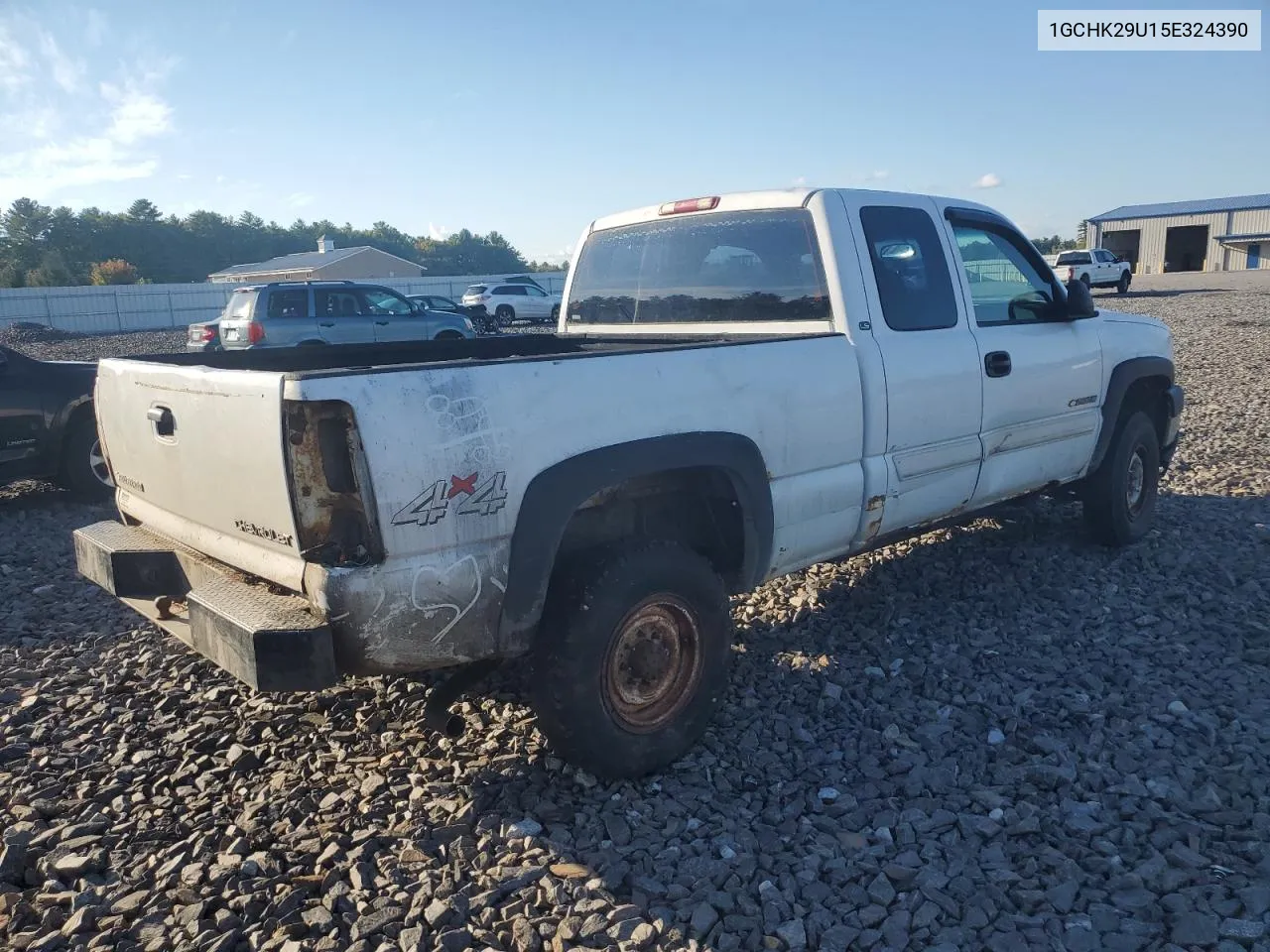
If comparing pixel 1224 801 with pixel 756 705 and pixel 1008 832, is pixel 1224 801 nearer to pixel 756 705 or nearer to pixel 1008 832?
pixel 1008 832

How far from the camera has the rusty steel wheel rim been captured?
328cm

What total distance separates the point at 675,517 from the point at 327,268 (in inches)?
2032

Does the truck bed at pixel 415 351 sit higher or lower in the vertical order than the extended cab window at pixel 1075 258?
lower

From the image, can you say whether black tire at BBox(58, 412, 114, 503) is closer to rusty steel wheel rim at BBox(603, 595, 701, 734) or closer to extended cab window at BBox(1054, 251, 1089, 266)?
rusty steel wheel rim at BBox(603, 595, 701, 734)

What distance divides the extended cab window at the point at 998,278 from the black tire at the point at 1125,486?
116 centimetres

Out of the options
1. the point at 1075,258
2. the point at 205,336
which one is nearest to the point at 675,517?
the point at 205,336

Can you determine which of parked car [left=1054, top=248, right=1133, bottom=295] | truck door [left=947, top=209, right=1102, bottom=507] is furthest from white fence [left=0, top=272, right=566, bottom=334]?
truck door [left=947, top=209, right=1102, bottom=507]

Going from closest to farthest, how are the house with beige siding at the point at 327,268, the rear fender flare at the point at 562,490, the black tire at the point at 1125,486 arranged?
the rear fender flare at the point at 562,490 → the black tire at the point at 1125,486 → the house with beige siding at the point at 327,268

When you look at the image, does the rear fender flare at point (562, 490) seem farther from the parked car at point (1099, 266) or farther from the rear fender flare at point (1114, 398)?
the parked car at point (1099, 266)

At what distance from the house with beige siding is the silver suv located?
31.6 meters

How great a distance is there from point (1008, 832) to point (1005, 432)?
7.36 feet

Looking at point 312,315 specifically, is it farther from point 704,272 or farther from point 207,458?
point 207,458

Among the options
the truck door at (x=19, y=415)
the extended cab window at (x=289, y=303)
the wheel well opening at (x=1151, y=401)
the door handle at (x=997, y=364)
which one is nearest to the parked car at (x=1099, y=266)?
the extended cab window at (x=289, y=303)

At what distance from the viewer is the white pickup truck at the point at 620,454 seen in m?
2.68
